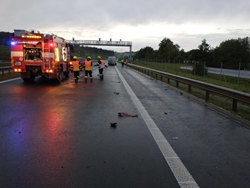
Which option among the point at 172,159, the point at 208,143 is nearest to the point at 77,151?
the point at 172,159

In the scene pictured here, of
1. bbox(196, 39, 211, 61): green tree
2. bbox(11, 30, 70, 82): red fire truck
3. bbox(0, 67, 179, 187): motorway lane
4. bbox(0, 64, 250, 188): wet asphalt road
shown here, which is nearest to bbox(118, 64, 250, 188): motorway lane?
bbox(0, 64, 250, 188): wet asphalt road

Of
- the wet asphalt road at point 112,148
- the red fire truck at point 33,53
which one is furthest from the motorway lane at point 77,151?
the red fire truck at point 33,53

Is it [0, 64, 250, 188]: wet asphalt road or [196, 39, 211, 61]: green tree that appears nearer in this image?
[0, 64, 250, 188]: wet asphalt road

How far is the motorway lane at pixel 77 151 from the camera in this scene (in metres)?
3.44

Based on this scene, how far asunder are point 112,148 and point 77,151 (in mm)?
651

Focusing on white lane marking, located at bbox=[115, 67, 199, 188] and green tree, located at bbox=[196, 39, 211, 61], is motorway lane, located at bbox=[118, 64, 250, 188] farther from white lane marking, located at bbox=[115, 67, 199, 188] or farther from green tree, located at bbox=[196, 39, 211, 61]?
green tree, located at bbox=[196, 39, 211, 61]

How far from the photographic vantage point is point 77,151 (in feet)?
14.7

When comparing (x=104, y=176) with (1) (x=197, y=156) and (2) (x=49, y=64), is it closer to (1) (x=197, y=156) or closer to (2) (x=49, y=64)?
(1) (x=197, y=156)

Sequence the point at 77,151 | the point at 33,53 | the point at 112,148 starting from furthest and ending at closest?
the point at 33,53 → the point at 112,148 → the point at 77,151

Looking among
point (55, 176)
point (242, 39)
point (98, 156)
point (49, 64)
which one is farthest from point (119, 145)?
point (242, 39)

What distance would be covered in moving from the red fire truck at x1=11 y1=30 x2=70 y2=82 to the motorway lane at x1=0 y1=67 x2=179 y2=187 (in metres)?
7.82

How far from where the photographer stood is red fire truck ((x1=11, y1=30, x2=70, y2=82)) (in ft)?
49.4

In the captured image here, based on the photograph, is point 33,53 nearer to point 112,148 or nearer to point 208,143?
point 112,148

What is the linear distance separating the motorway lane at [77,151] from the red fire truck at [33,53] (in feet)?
25.7
